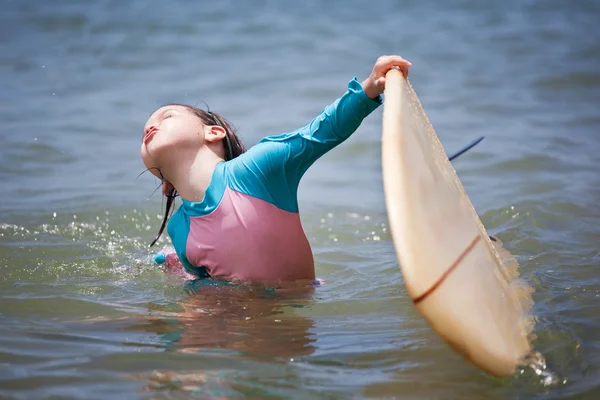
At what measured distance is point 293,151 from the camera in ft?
11.1

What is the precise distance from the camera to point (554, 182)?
19.0 feet

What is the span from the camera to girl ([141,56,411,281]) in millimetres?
3381

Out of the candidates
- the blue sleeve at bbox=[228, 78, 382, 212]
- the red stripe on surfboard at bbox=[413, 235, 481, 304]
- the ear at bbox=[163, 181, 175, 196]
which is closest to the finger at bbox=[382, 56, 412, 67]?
the blue sleeve at bbox=[228, 78, 382, 212]

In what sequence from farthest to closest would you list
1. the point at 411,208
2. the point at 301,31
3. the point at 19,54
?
the point at 301,31, the point at 19,54, the point at 411,208

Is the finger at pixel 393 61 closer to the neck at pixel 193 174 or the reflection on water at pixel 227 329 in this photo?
the neck at pixel 193 174

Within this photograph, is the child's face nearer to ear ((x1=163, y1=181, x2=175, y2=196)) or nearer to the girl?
the girl

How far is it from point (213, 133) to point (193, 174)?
0.78 ft

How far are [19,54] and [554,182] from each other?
21.3 ft

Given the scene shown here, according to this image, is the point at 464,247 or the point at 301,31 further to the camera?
the point at 301,31

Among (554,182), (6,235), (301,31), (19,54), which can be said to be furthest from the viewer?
(301,31)

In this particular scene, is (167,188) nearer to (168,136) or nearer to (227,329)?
(168,136)

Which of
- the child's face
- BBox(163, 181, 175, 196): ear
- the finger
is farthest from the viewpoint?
BBox(163, 181, 175, 196): ear

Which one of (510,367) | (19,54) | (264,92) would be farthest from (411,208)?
(19,54)

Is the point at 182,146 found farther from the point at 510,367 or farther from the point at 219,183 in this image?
the point at 510,367
